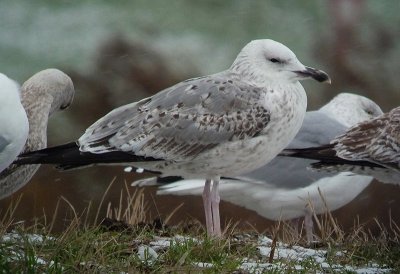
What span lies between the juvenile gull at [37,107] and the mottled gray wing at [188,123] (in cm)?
52

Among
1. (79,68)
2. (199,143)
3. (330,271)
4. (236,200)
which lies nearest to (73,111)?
(79,68)

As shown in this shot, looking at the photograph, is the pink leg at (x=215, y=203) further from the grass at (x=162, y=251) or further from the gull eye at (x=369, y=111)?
the gull eye at (x=369, y=111)

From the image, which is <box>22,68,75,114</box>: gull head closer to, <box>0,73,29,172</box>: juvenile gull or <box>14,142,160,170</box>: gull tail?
<box>14,142,160,170</box>: gull tail

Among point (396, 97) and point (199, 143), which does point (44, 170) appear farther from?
point (199, 143)

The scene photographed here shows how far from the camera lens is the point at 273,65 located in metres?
6.80

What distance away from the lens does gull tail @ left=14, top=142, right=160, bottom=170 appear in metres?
6.43

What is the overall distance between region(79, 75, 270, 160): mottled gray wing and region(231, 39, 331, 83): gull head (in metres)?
0.18

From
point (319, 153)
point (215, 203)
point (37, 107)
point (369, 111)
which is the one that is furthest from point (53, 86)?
point (369, 111)

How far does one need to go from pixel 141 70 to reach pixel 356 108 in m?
2.54

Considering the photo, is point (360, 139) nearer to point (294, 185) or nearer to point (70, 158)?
point (294, 185)

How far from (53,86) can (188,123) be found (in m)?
1.24

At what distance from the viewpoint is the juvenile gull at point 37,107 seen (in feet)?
22.7

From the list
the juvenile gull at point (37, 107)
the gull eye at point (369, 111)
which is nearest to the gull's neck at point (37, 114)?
the juvenile gull at point (37, 107)

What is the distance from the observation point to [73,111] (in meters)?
10.9
